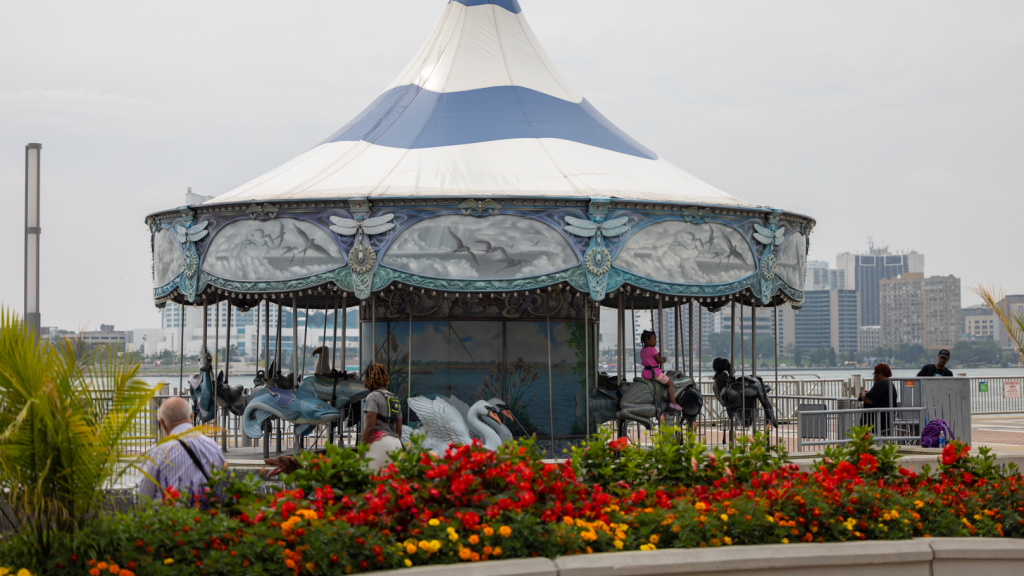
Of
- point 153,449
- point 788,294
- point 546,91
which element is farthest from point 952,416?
point 153,449

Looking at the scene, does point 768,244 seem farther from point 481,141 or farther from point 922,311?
point 922,311

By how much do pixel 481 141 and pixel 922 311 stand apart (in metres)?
98.4

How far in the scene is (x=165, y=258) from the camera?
611 inches

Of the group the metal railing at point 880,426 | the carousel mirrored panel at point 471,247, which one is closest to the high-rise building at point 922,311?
the metal railing at point 880,426

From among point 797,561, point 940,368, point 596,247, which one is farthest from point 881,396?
point 797,561

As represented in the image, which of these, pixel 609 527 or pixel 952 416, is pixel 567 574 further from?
pixel 952 416

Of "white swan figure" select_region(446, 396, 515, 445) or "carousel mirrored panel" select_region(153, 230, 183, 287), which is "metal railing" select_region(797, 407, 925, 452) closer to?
"white swan figure" select_region(446, 396, 515, 445)

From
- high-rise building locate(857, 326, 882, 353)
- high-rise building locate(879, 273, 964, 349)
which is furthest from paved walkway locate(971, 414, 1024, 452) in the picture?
high-rise building locate(857, 326, 882, 353)

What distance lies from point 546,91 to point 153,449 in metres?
11.4

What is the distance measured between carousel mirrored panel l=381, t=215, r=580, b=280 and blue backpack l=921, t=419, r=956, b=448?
21.2ft

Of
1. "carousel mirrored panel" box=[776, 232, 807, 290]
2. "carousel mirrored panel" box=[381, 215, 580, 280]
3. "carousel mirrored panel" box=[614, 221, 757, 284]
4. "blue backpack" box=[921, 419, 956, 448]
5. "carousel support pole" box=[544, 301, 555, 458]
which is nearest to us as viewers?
"carousel mirrored panel" box=[381, 215, 580, 280]

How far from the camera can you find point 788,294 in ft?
51.7

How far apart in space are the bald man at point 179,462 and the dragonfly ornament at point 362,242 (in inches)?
244

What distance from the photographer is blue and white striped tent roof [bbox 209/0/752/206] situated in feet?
46.9
